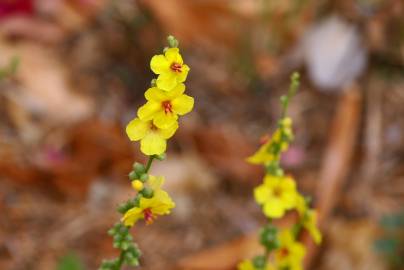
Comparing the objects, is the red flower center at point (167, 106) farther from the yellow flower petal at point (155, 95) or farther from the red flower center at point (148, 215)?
the red flower center at point (148, 215)

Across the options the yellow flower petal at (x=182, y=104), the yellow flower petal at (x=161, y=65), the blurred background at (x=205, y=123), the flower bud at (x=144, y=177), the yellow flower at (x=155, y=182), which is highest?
the blurred background at (x=205, y=123)

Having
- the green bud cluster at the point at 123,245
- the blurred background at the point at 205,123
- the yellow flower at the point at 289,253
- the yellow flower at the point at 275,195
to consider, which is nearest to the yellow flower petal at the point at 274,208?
the yellow flower at the point at 275,195

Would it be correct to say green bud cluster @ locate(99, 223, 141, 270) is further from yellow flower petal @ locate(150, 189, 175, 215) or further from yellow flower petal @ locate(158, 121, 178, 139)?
yellow flower petal @ locate(158, 121, 178, 139)

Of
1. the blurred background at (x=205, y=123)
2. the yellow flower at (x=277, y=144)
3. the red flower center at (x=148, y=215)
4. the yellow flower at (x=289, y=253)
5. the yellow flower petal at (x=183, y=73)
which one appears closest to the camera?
the yellow flower petal at (x=183, y=73)

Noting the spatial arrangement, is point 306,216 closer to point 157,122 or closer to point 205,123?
point 157,122

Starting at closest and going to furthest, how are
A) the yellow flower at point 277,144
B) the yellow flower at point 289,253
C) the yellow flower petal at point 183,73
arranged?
the yellow flower petal at point 183,73, the yellow flower at point 277,144, the yellow flower at point 289,253

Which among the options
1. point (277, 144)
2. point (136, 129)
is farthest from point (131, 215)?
point (277, 144)

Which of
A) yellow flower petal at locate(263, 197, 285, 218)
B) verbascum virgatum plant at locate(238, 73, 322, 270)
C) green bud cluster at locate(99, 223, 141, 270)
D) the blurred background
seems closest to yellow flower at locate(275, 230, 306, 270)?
verbascum virgatum plant at locate(238, 73, 322, 270)
